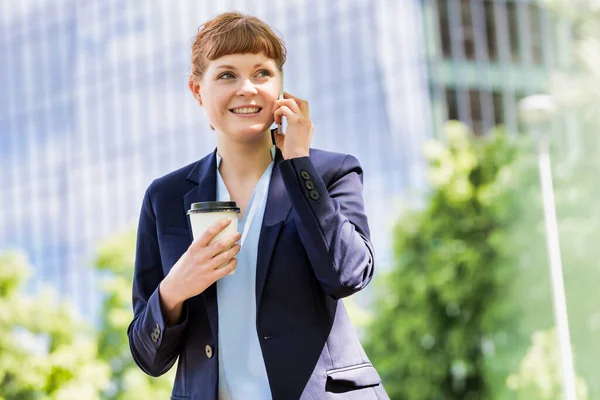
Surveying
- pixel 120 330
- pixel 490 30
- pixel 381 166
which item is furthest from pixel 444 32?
pixel 120 330

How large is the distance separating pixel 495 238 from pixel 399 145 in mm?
12463

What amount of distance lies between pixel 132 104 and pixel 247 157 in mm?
36445

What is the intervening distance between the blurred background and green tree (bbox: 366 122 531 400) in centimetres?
4

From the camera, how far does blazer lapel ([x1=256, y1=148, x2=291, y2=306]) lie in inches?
80.9

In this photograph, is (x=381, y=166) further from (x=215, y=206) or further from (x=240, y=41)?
(x=215, y=206)

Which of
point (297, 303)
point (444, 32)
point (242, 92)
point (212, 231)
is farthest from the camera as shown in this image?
point (444, 32)

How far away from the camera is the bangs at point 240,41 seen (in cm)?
217

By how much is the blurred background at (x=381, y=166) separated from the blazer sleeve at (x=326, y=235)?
51 cm

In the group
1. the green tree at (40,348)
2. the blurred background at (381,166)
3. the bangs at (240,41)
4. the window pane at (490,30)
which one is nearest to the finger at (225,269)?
the bangs at (240,41)

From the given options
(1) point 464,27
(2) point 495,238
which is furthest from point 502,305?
(1) point 464,27

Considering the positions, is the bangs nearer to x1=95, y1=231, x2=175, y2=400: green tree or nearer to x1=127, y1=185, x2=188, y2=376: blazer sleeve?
x1=127, y1=185, x2=188, y2=376: blazer sleeve

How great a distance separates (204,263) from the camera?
1974 millimetres

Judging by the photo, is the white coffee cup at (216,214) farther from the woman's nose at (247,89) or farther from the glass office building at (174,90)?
the glass office building at (174,90)

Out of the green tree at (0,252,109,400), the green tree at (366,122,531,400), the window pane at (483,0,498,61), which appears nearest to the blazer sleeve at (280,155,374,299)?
the green tree at (0,252,109,400)
